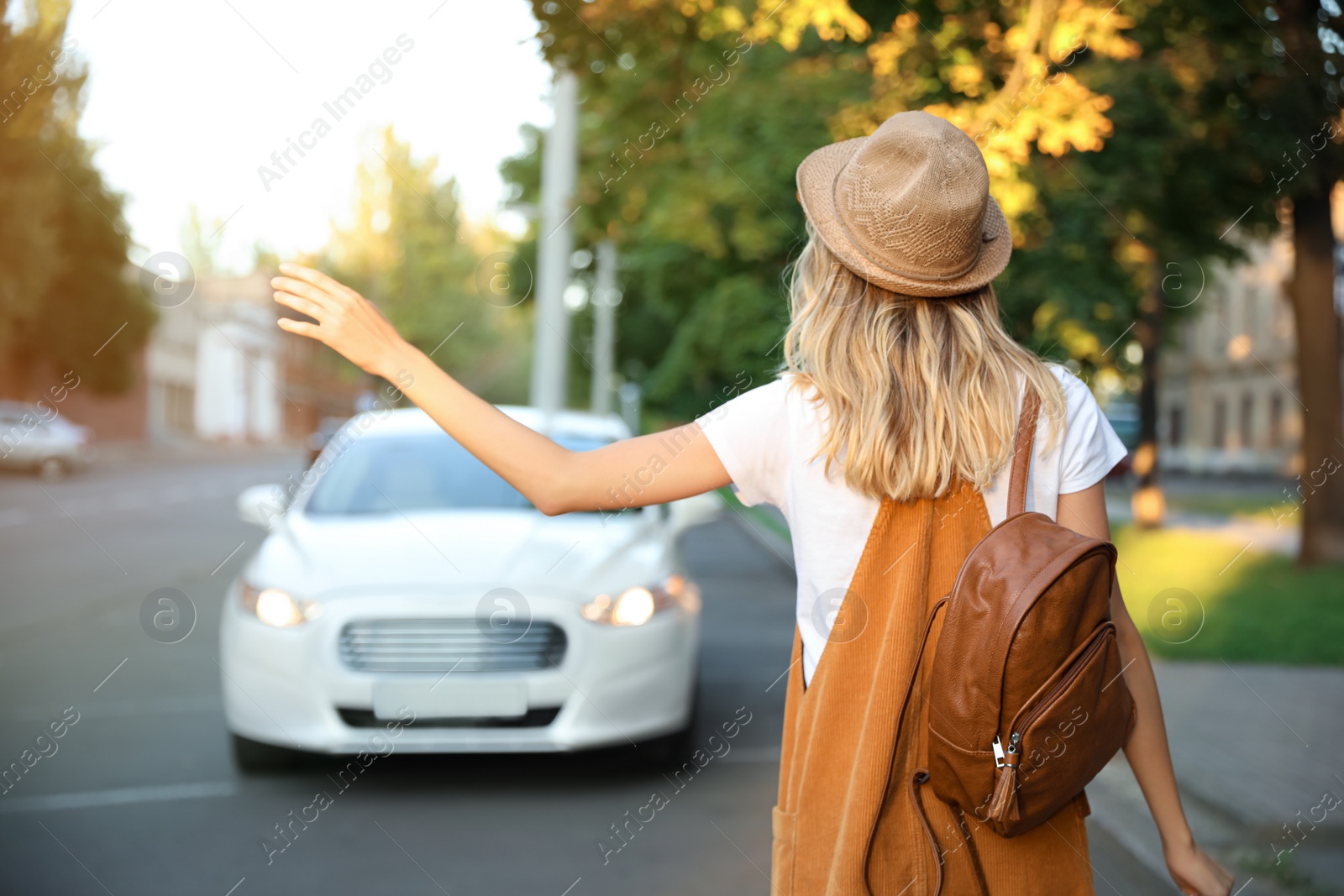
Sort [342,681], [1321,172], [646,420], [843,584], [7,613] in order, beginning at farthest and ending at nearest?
[646,420] → [1321,172] → [7,613] → [342,681] → [843,584]

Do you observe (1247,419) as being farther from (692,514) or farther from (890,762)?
(890,762)

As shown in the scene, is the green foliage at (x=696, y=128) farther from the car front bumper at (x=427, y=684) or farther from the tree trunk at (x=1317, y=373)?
the tree trunk at (x=1317, y=373)

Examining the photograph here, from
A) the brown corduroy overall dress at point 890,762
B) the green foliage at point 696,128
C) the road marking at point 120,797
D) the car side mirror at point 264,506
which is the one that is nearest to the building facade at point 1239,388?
the green foliage at point 696,128

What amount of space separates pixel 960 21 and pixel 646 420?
1553 inches

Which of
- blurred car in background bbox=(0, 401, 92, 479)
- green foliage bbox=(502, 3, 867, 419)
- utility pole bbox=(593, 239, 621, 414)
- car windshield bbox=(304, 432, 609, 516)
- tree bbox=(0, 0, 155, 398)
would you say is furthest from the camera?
utility pole bbox=(593, 239, 621, 414)

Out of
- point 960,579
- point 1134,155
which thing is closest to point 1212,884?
point 960,579

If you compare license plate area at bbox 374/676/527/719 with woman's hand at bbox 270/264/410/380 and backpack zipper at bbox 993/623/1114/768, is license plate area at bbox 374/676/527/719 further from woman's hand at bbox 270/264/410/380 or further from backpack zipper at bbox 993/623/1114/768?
backpack zipper at bbox 993/623/1114/768

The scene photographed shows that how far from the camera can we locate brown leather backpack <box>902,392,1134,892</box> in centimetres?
162

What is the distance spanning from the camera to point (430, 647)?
4.97 m

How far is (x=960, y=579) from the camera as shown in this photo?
5.43 ft

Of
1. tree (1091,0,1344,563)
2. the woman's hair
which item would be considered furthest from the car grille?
tree (1091,0,1344,563)

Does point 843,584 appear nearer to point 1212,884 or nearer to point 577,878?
point 1212,884

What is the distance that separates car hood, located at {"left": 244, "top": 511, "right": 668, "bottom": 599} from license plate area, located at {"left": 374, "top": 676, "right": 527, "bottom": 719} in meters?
0.37

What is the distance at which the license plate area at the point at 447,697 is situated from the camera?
16.1ft
